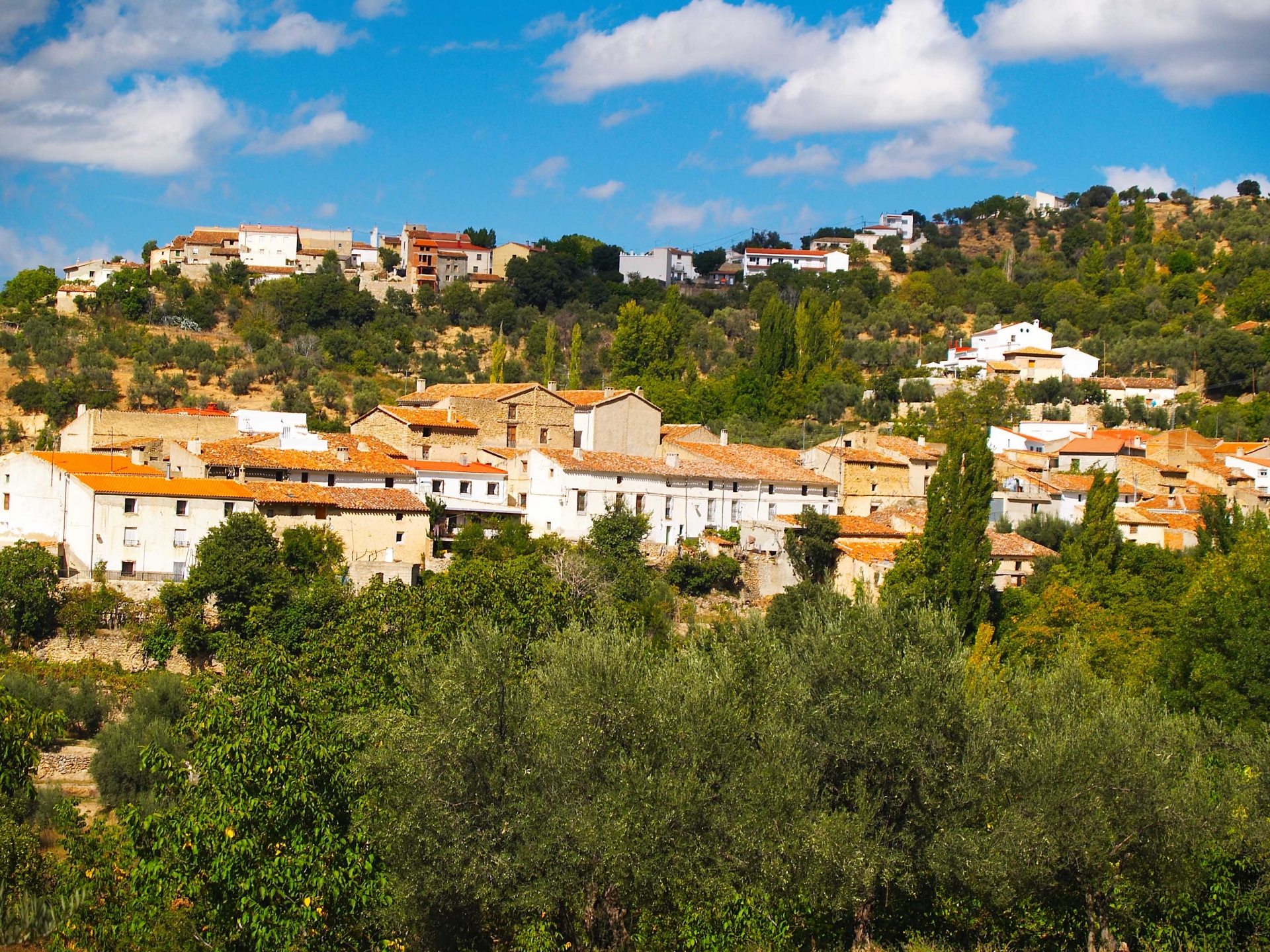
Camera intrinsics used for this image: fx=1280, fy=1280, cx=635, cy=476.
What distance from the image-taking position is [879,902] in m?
17.7

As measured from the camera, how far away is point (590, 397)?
45.6 m

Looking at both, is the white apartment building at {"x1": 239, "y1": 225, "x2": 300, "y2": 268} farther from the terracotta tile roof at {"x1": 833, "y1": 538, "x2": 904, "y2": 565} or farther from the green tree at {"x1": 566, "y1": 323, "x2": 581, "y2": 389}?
the terracotta tile roof at {"x1": 833, "y1": 538, "x2": 904, "y2": 565}

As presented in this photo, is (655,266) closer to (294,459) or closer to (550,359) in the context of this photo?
(550,359)

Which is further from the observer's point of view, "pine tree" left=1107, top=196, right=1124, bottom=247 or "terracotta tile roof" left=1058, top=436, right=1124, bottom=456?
"pine tree" left=1107, top=196, right=1124, bottom=247

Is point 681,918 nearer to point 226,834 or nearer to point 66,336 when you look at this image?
point 226,834

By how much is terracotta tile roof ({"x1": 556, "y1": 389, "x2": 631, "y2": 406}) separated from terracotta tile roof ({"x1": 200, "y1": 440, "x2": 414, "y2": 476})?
9.44 m

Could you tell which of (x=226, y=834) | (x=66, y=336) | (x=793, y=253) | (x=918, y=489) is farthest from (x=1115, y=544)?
(x=793, y=253)

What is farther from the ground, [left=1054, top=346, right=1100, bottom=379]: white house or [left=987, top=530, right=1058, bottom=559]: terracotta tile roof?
[left=1054, top=346, right=1100, bottom=379]: white house

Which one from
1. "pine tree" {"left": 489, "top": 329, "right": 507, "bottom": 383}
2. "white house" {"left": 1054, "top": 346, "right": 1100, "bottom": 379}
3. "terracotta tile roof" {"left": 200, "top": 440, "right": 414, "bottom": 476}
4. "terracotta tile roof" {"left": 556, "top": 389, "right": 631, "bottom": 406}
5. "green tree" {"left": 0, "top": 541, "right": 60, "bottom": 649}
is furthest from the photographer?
"white house" {"left": 1054, "top": 346, "right": 1100, "bottom": 379}

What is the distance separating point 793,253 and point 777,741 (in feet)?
320

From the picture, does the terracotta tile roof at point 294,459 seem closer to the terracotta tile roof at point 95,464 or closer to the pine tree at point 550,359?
the terracotta tile roof at point 95,464

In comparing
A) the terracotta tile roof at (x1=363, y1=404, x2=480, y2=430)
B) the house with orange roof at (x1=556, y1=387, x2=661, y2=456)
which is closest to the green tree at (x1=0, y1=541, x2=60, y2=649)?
the terracotta tile roof at (x1=363, y1=404, x2=480, y2=430)

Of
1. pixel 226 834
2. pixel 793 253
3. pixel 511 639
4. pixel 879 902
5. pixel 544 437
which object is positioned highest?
pixel 793 253

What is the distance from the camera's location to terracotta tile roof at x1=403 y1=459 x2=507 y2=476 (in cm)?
3772
